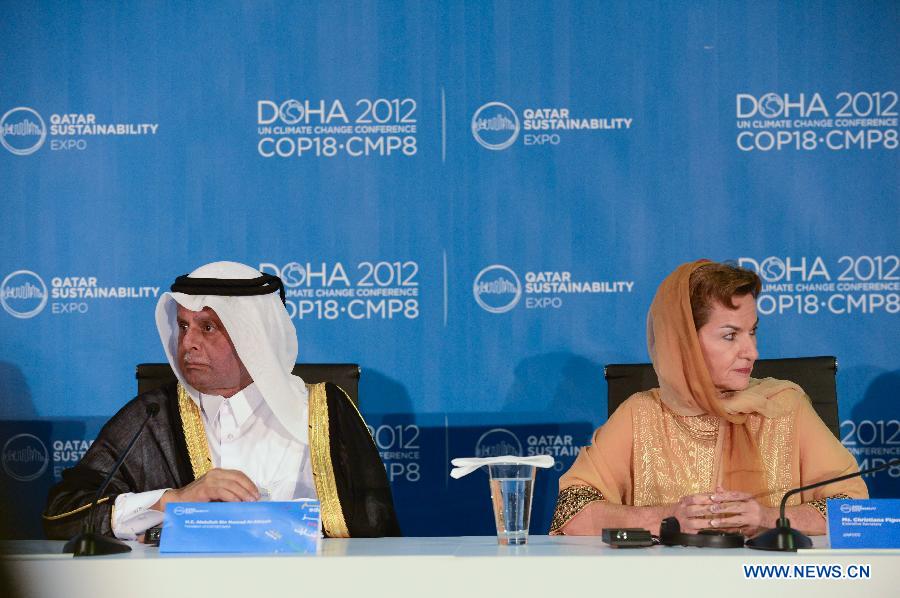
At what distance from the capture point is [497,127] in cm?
413

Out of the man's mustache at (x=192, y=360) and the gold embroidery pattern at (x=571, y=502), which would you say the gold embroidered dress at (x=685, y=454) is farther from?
the man's mustache at (x=192, y=360)

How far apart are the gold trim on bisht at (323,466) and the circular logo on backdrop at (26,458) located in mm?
1516

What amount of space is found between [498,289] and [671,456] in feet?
4.36

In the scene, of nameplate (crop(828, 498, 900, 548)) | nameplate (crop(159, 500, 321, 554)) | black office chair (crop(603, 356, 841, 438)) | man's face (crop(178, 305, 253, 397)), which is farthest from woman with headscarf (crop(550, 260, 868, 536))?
man's face (crop(178, 305, 253, 397))

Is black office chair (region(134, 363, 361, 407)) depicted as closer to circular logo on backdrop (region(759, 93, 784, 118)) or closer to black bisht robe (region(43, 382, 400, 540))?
black bisht robe (region(43, 382, 400, 540))

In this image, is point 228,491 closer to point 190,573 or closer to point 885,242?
point 190,573

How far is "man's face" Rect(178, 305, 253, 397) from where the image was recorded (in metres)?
3.05

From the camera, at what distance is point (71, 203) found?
4.21 meters

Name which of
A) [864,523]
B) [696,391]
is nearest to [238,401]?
[696,391]

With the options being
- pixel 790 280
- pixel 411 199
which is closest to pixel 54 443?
pixel 411 199

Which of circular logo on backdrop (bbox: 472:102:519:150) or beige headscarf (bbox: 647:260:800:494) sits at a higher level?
circular logo on backdrop (bbox: 472:102:519:150)

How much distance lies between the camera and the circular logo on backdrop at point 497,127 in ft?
13.5

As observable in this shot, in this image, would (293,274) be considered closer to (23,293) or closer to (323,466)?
(23,293)

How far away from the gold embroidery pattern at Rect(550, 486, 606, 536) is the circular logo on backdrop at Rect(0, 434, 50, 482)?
2271 mm
